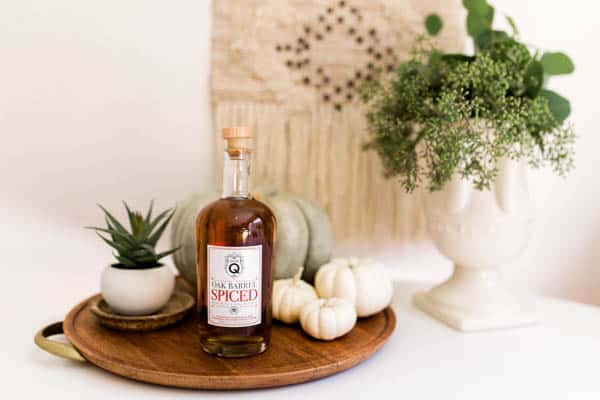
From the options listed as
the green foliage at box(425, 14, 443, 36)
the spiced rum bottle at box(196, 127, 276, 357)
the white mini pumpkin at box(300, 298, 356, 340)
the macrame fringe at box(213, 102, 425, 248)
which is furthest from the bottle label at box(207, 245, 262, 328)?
the green foliage at box(425, 14, 443, 36)

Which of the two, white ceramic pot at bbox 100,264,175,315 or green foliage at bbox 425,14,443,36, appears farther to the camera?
green foliage at bbox 425,14,443,36

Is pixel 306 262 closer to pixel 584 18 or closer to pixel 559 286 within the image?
pixel 559 286

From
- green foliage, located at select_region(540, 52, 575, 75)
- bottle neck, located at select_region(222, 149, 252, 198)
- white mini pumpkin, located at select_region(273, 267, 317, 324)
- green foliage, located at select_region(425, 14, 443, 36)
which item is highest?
green foliage, located at select_region(425, 14, 443, 36)

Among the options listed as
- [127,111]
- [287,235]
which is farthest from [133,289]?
[127,111]

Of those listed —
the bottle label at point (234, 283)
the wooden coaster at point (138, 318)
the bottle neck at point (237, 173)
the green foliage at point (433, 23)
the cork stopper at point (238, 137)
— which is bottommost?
the wooden coaster at point (138, 318)

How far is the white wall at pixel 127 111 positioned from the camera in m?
1.12

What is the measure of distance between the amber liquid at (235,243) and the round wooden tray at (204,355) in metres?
0.02

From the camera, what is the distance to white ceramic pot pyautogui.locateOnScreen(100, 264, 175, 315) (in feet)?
2.51

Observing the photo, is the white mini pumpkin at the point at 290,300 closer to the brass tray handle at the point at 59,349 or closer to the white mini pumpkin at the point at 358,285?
the white mini pumpkin at the point at 358,285

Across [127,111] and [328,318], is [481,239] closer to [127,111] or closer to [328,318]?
[328,318]

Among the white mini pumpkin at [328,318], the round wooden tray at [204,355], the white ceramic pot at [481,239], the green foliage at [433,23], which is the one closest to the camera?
the round wooden tray at [204,355]

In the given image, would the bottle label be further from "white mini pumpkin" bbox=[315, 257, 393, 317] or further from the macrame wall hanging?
the macrame wall hanging

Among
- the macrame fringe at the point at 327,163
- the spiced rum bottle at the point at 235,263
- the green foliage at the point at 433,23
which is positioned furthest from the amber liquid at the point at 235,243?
the green foliage at the point at 433,23

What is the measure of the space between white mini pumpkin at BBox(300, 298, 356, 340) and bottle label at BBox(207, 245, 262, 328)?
104 millimetres
